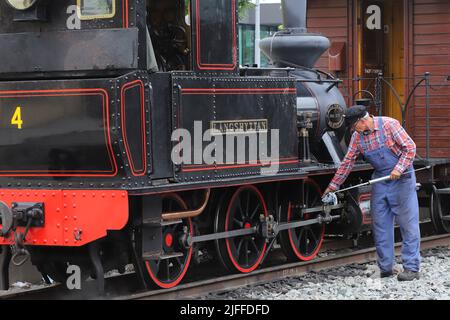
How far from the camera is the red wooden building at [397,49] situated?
39.2ft

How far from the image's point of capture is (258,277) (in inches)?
363

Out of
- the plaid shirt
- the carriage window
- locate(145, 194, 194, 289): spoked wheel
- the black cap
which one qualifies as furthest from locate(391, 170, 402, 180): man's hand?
the carriage window

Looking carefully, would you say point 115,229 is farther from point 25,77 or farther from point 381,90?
point 381,90

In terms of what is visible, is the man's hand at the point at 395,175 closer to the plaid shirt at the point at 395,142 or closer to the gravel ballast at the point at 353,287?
the plaid shirt at the point at 395,142

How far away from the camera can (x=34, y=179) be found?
795cm

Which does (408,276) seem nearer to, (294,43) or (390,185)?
(390,185)

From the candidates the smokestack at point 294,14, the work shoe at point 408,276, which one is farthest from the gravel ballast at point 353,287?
the smokestack at point 294,14

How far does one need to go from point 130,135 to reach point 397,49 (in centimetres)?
621

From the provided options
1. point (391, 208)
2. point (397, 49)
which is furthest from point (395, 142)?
point (397, 49)

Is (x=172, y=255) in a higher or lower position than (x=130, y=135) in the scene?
lower

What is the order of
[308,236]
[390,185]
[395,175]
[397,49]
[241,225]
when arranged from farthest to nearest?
1. [397,49]
2. [308,236]
3. [241,225]
4. [390,185]
5. [395,175]

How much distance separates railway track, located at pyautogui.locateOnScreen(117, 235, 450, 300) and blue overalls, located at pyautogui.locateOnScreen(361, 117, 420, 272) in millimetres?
1041

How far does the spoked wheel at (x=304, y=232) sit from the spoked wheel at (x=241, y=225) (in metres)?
0.50

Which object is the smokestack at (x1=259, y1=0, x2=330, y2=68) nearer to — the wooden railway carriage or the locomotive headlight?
the wooden railway carriage
